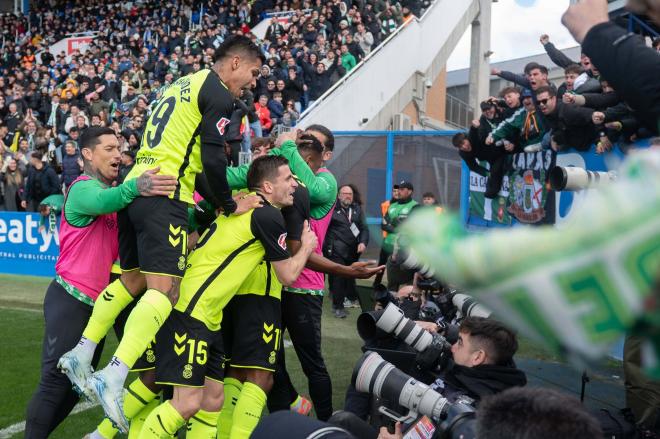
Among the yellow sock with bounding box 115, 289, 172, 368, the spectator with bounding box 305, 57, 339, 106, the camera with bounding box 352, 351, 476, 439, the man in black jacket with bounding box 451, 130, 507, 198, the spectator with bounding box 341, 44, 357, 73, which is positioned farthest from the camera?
the spectator with bounding box 341, 44, 357, 73

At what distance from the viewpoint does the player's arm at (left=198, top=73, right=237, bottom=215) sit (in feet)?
11.0

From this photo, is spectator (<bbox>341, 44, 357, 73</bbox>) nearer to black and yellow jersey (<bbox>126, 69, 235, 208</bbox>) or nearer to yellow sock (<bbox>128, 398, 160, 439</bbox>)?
black and yellow jersey (<bbox>126, 69, 235, 208</bbox>)

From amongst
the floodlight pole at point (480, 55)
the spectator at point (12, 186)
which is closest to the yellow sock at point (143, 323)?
the spectator at point (12, 186)

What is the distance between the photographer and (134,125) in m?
13.2

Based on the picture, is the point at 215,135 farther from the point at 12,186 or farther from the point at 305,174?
the point at 12,186

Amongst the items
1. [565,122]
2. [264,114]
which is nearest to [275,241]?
[565,122]

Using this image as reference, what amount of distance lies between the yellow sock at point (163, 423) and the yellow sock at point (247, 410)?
39 centimetres

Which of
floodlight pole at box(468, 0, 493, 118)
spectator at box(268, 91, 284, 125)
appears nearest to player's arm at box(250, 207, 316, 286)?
spectator at box(268, 91, 284, 125)

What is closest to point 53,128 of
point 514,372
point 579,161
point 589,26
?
point 579,161

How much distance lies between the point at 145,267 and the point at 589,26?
2.49m

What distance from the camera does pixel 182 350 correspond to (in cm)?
313

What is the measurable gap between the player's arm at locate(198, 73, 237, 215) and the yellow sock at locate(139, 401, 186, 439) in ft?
3.14

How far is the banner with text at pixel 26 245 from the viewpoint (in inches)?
439

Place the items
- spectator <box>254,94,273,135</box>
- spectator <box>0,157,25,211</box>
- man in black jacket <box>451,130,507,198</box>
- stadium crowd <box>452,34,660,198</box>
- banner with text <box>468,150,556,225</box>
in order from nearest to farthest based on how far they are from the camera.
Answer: stadium crowd <box>452,34,660,198</box>, banner with text <box>468,150,556,225</box>, man in black jacket <box>451,130,507,198</box>, spectator <box>0,157,25,211</box>, spectator <box>254,94,273,135</box>
